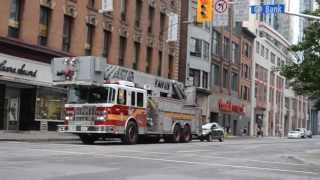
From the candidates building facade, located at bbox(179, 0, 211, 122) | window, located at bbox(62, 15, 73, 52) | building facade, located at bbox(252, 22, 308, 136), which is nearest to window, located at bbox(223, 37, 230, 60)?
building facade, located at bbox(179, 0, 211, 122)

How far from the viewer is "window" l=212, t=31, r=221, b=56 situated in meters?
69.8

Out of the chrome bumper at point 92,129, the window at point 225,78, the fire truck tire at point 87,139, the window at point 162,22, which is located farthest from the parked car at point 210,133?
the window at point 225,78

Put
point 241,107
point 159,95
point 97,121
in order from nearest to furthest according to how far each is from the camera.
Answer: point 97,121
point 159,95
point 241,107

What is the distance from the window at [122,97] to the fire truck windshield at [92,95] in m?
0.37

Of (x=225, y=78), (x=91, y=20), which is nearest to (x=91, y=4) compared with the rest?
(x=91, y=20)

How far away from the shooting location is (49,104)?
125 feet

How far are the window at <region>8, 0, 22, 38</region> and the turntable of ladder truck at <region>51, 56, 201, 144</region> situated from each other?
8.06m

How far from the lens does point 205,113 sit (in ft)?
220

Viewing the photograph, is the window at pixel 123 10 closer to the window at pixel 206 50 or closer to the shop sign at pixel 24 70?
the shop sign at pixel 24 70

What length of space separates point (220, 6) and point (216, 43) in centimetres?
3811

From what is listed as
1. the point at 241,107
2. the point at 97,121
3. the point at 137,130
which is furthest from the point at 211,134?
the point at 241,107

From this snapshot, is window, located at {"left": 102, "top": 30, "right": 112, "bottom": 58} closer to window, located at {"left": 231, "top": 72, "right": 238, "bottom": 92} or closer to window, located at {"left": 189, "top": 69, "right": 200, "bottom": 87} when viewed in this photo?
window, located at {"left": 189, "top": 69, "right": 200, "bottom": 87}

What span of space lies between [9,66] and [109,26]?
1159 centimetres

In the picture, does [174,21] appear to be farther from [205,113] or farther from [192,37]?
[205,113]
